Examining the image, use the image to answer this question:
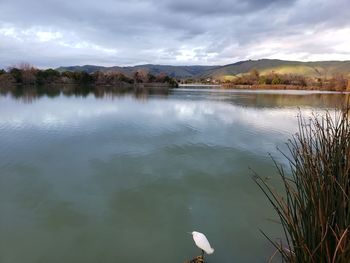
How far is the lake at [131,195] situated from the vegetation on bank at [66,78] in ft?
158

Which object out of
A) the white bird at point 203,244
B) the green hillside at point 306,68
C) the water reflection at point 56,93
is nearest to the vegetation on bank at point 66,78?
the water reflection at point 56,93

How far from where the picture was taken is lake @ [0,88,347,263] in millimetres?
4086

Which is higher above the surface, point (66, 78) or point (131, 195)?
point (66, 78)

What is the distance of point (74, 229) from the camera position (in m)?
4.52

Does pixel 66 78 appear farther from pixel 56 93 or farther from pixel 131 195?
pixel 131 195

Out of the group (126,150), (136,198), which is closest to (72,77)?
(126,150)

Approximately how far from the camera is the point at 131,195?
19.1ft

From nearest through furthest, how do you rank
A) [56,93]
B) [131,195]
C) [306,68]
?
[131,195] → [56,93] → [306,68]

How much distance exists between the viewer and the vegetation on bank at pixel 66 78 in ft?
171

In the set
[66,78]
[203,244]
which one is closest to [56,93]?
[66,78]

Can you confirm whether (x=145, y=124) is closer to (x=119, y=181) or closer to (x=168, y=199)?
(x=119, y=181)

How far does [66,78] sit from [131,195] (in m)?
58.0

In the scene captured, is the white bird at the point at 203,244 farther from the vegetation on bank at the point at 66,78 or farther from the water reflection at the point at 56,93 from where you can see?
the vegetation on bank at the point at 66,78

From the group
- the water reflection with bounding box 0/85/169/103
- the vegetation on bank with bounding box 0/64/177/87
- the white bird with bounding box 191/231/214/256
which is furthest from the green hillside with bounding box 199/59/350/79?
the white bird with bounding box 191/231/214/256
